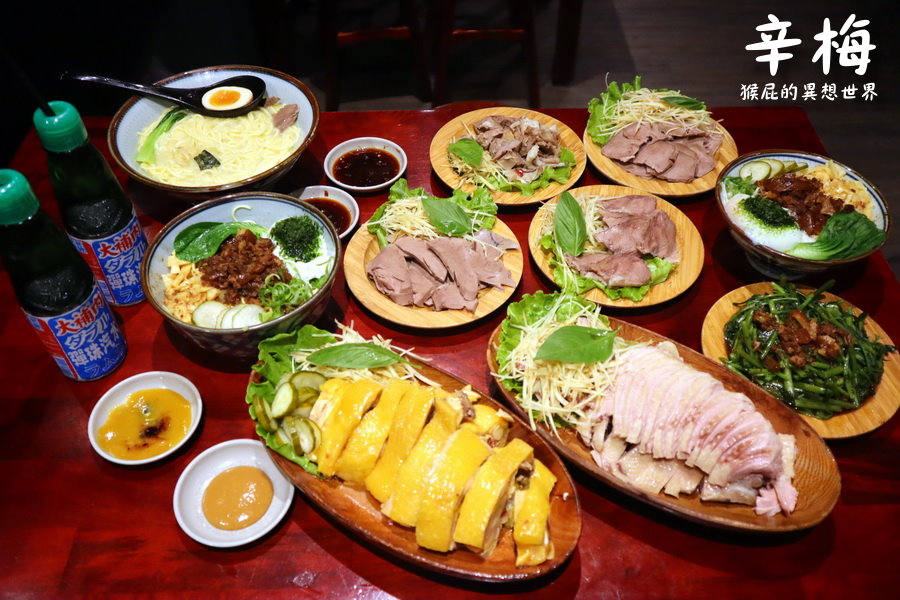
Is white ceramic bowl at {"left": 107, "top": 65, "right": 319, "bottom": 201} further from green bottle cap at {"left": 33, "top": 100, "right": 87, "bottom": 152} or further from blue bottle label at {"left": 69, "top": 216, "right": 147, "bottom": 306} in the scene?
green bottle cap at {"left": 33, "top": 100, "right": 87, "bottom": 152}

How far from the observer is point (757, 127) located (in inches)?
156

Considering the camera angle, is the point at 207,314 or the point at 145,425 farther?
the point at 207,314

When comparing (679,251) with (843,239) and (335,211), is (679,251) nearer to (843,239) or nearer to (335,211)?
(843,239)

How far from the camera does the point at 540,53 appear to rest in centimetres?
745

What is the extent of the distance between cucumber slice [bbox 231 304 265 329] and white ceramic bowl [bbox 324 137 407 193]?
1022 mm

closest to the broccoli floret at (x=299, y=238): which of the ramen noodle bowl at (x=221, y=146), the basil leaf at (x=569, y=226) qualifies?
the ramen noodle bowl at (x=221, y=146)

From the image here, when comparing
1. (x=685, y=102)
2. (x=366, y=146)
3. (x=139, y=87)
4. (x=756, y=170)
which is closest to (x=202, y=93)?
(x=139, y=87)

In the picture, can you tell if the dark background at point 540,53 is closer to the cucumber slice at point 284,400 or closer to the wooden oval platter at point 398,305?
the wooden oval platter at point 398,305

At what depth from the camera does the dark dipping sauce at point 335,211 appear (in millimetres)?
3268

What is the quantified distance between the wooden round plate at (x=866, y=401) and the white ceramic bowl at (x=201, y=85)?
225 centimetres

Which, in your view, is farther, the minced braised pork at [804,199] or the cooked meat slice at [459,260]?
the minced braised pork at [804,199]

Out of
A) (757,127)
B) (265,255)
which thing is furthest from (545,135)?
(265,255)

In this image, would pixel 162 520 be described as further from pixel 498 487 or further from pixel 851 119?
pixel 851 119

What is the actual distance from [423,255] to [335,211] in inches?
25.2
